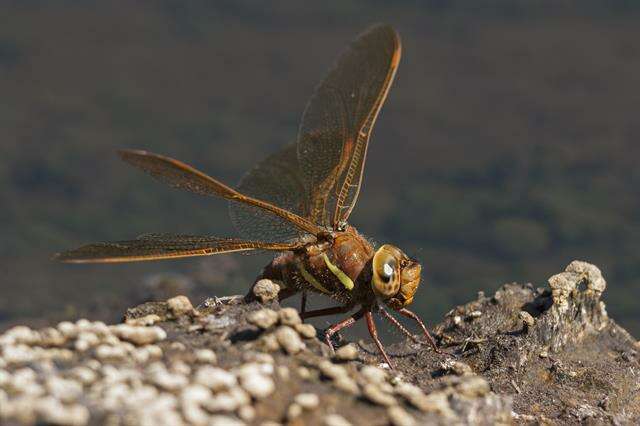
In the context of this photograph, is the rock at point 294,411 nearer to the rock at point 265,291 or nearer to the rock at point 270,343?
the rock at point 270,343

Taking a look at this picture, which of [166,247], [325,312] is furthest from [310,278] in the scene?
[166,247]

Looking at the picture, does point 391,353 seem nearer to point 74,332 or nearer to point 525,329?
point 525,329

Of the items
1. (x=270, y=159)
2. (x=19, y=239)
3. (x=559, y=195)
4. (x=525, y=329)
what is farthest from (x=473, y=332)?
(x=19, y=239)

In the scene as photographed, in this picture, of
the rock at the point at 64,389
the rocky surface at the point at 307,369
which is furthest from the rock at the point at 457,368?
the rock at the point at 64,389

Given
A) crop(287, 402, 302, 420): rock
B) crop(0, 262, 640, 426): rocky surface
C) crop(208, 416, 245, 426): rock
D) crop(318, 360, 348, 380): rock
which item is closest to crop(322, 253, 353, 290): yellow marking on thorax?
crop(0, 262, 640, 426): rocky surface

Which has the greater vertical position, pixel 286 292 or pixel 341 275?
pixel 341 275

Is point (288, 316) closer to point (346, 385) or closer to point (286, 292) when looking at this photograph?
point (346, 385)
